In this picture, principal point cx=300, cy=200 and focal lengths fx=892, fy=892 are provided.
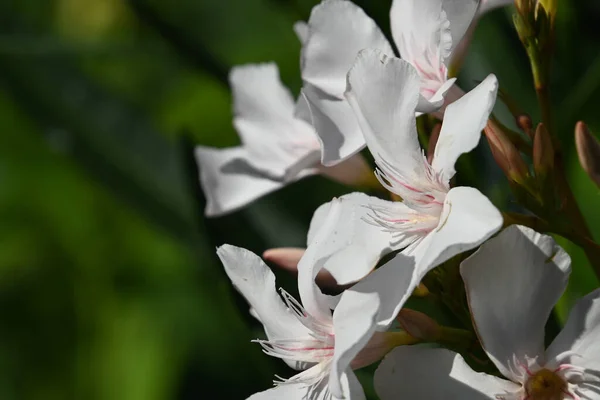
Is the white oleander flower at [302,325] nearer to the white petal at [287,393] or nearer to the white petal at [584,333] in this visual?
the white petal at [287,393]

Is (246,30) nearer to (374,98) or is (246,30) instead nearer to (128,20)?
(128,20)

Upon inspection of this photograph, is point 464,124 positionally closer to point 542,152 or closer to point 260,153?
point 542,152

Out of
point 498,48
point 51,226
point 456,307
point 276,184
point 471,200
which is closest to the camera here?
point 471,200

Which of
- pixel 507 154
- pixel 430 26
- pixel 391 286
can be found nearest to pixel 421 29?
pixel 430 26

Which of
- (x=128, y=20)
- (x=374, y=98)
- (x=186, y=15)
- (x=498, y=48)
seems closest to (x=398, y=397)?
(x=374, y=98)

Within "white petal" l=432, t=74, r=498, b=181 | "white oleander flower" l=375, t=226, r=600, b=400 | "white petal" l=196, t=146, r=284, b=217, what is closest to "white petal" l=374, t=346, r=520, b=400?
"white oleander flower" l=375, t=226, r=600, b=400

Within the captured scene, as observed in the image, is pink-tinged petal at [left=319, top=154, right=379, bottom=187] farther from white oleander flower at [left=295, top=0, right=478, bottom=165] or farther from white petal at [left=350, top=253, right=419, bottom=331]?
white petal at [left=350, top=253, right=419, bottom=331]

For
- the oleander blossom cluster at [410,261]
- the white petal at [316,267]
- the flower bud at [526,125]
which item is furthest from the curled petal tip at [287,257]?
the flower bud at [526,125]

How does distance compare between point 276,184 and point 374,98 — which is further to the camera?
point 276,184
